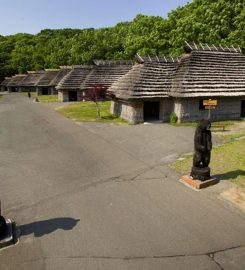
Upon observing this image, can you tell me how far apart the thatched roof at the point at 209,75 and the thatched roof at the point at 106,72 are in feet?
57.8

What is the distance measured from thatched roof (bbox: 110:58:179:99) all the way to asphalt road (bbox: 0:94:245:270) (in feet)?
22.4

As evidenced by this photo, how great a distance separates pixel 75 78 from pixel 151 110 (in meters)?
19.8

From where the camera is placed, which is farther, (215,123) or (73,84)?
(73,84)

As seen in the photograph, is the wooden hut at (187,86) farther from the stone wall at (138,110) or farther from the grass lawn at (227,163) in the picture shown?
the grass lawn at (227,163)

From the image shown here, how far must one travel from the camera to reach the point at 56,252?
6.35 meters

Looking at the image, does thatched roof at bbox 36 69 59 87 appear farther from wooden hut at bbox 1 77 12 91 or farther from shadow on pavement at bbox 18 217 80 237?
shadow on pavement at bbox 18 217 80 237

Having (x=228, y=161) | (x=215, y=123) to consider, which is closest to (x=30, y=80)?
(x=215, y=123)

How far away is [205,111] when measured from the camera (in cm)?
2141

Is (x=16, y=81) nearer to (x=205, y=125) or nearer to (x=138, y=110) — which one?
(x=138, y=110)

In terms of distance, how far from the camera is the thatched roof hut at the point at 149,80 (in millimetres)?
20766

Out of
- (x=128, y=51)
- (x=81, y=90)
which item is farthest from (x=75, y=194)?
(x=128, y=51)

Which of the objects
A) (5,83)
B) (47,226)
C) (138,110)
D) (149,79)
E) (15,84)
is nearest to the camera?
(47,226)

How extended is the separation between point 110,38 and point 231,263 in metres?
64.9

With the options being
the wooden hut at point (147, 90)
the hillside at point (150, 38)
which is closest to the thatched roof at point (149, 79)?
the wooden hut at point (147, 90)
